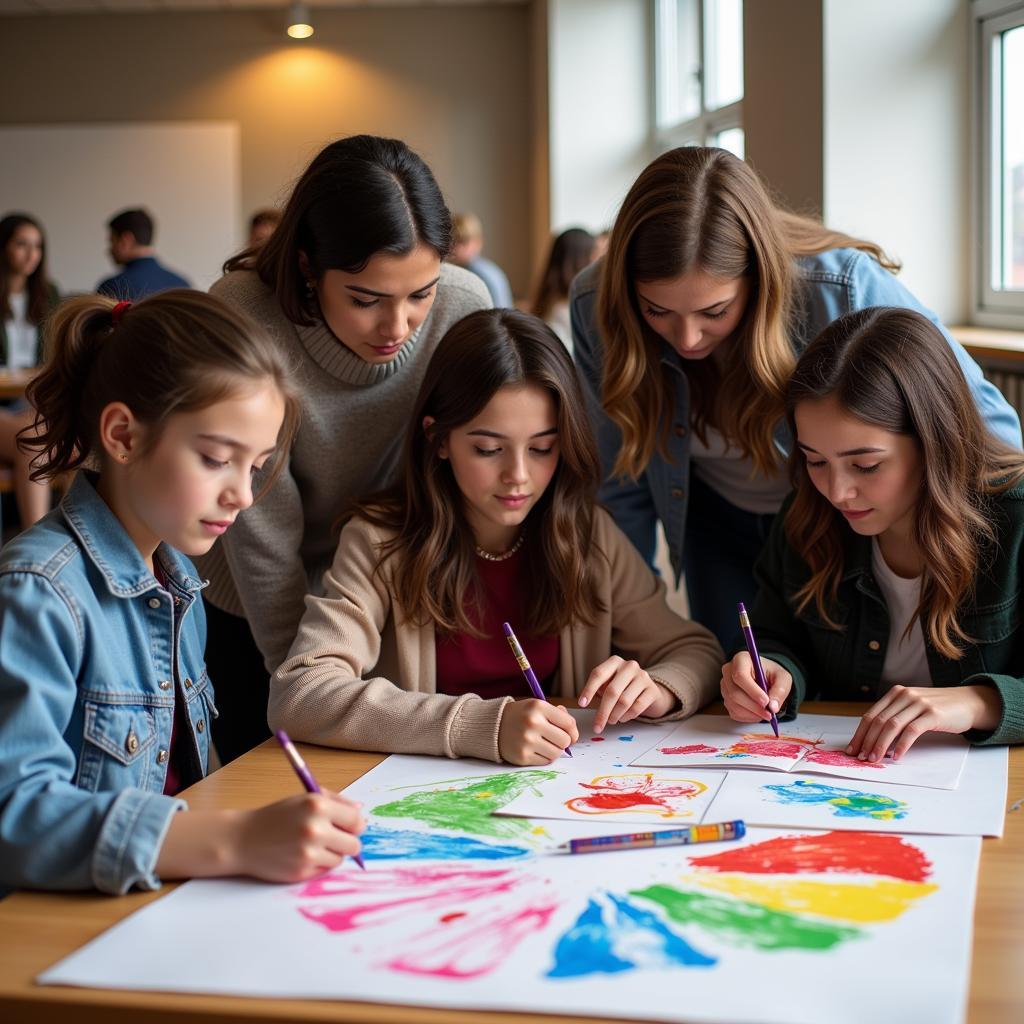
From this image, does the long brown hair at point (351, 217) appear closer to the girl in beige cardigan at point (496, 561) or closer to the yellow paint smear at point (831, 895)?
the girl in beige cardigan at point (496, 561)

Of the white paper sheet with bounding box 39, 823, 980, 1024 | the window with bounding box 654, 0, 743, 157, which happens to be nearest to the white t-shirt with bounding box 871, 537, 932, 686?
the white paper sheet with bounding box 39, 823, 980, 1024

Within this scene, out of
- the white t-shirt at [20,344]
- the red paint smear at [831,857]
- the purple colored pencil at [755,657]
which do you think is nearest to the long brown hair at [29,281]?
the white t-shirt at [20,344]

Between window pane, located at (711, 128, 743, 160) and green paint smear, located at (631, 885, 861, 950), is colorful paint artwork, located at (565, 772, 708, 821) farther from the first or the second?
window pane, located at (711, 128, 743, 160)

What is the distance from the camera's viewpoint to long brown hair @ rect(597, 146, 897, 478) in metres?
1.52

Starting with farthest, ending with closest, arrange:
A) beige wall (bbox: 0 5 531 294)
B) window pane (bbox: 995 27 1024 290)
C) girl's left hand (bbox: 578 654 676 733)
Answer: beige wall (bbox: 0 5 531 294)
window pane (bbox: 995 27 1024 290)
girl's left hand (bbox: 578 654 676 733)

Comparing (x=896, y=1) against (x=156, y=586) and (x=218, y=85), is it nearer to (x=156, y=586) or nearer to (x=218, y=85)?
(x=156, y=586)

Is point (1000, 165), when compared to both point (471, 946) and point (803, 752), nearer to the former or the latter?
point (803, 752)

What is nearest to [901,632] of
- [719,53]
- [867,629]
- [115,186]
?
[867,629]

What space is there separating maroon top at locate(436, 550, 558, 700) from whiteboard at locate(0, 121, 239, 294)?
6.30 m

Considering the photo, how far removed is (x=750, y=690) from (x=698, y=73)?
4416mm

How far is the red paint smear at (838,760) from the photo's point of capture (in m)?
1.21

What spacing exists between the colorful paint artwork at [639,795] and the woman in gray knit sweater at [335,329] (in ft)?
1.97

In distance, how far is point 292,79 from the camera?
7.39 metres

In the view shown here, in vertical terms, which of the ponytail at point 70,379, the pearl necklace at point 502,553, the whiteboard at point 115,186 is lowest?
the pearl necklace at point 502,553
